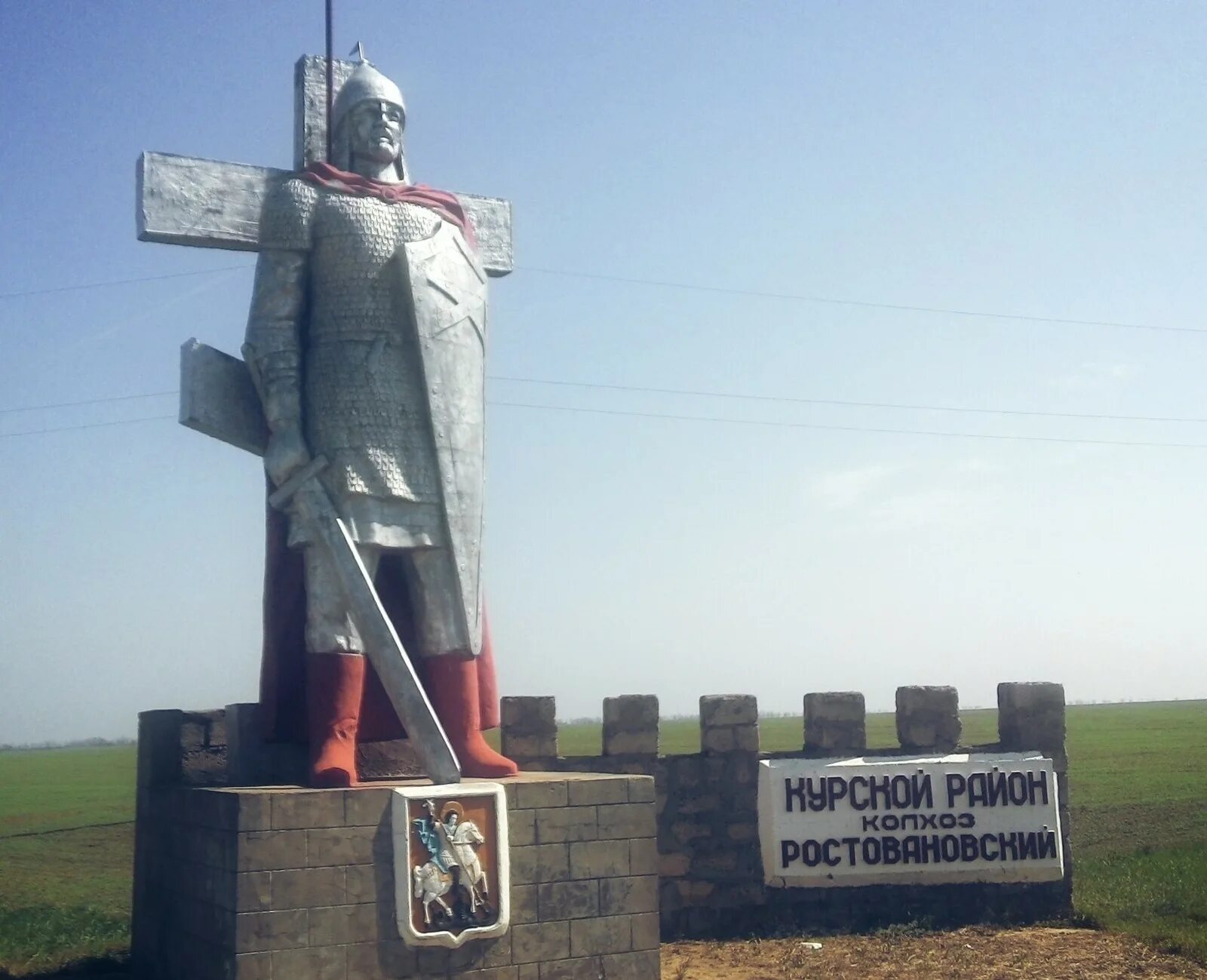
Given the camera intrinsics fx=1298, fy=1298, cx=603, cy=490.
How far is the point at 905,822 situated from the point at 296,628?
17.0ft

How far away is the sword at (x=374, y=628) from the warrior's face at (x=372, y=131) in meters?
1.93

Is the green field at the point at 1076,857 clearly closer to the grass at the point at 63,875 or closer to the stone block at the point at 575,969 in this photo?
the grass at the point at 63,875

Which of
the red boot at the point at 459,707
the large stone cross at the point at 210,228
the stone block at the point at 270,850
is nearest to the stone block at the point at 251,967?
the stone block at the point at 270,850

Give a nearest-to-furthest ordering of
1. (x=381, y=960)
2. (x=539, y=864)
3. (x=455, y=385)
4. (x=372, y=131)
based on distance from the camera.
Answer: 1. (x=381, y=960)
2. (x=539, y=864)
3. (x=455, y=385)
4. (x=372, y=131)

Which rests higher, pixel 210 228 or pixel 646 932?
pixel 210 228

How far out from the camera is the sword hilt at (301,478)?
277 inches

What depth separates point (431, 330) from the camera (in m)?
7.27

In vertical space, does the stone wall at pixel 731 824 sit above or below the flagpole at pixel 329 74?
below

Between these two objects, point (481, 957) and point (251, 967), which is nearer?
point (251, 967)

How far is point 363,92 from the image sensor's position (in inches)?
302

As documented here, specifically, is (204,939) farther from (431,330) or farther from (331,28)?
(331,28)

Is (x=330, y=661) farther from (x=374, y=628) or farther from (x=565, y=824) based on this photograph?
(x=565, y=824)

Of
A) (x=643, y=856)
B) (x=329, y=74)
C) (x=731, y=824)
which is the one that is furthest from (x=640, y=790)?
(x=329, y=74)

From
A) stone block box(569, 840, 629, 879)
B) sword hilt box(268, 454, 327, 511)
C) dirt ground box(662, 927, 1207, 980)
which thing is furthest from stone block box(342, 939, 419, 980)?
dirt ground box(662, 927, 1207, 980)
